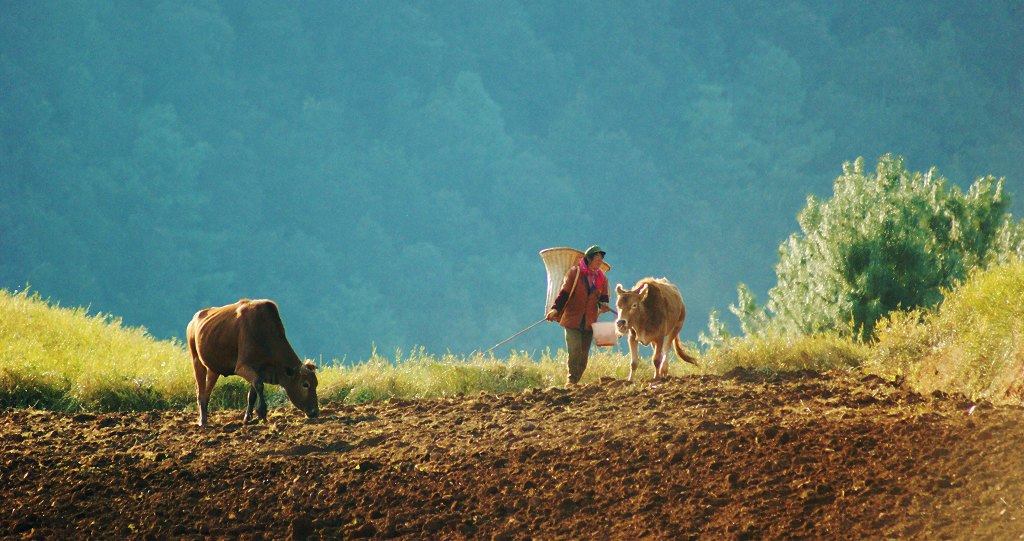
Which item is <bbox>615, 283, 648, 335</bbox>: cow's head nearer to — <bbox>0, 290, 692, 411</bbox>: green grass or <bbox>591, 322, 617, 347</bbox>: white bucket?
<bbox>591, 322, 617, 347</bbox>: white bucket

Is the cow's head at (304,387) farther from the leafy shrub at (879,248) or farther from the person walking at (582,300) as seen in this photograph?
the leafy shrub at (879,248)

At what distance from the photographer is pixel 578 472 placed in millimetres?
7172

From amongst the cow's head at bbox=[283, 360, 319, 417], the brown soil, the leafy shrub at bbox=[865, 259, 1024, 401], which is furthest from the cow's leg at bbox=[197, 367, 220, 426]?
the leafy shrub at bbox=[865, 259, 1024, 401]

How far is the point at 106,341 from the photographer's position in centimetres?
1784

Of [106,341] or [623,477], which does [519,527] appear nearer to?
[623,477]

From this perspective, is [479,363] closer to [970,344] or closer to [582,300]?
[582,300]

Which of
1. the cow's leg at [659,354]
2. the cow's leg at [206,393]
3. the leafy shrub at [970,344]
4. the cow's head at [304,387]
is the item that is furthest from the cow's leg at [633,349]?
the cow's leg at [206,393]

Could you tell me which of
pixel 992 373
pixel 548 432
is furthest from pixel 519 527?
pixel 992 373

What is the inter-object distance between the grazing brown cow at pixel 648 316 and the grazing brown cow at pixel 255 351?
355cm

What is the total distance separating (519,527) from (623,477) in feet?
3.09

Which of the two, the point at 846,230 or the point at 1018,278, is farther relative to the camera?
the point at 846,230

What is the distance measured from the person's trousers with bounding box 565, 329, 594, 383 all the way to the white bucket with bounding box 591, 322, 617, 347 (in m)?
0.29

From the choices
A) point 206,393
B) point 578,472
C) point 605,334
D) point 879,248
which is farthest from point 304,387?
point 879,248

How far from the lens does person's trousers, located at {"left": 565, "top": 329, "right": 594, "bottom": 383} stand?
1284cm
